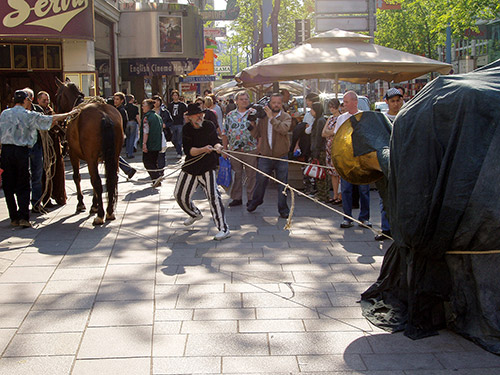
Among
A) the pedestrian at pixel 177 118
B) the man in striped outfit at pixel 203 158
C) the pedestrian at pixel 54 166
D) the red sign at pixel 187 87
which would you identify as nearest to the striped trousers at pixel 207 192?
the man in striped outfit at pixel 203 158

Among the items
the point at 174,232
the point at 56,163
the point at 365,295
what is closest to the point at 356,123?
the point at 365,295

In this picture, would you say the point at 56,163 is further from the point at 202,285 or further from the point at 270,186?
the point at 202,285

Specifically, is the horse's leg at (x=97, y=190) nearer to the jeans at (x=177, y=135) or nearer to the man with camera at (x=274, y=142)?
the man with camera at (x=274, y=142)

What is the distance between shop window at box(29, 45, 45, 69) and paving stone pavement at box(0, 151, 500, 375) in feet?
37.2

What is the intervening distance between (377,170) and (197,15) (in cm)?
2469

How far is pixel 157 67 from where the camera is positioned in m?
27.4

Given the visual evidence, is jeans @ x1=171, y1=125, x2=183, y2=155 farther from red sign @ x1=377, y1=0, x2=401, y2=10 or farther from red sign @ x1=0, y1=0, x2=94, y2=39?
red sign @ x1=377, y1=0, x2=401, y2=10

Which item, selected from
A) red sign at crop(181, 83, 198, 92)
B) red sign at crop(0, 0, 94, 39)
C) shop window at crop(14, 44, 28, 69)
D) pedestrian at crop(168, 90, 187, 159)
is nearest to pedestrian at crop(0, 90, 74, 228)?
red sign at crop(0, 0, 94, 39)

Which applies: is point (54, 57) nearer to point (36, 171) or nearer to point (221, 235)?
point (36, 171)

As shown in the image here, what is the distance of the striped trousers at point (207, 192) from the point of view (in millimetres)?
8094

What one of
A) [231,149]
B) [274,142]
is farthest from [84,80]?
[274,142]

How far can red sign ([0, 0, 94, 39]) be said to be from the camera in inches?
650

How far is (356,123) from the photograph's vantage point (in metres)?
5.14

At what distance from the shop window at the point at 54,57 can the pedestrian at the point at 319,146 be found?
10.8m
